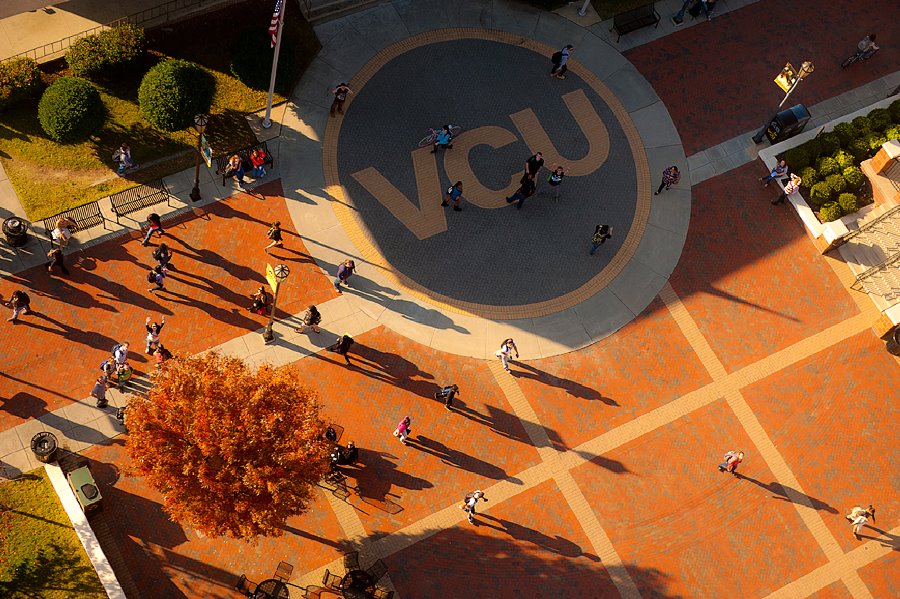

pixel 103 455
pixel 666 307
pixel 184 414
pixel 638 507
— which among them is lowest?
pixel 638 507

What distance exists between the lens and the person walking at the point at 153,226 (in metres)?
28.0

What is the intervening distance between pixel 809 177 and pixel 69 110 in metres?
26.9

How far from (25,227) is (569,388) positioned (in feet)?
61.9

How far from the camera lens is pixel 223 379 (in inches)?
871

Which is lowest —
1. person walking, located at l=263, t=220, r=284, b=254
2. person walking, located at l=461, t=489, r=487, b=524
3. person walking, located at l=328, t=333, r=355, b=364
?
person walking, located at l=461, t=489, r=487, b=524

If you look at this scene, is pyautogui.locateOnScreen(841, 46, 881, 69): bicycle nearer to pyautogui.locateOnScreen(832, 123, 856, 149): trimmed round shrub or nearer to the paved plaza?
the paved plaza

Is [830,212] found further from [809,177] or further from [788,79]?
[788,79]

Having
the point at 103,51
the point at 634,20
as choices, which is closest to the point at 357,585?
the point at 103,51

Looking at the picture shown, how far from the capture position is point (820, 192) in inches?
1252

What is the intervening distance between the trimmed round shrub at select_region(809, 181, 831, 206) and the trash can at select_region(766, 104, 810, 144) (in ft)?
8.15

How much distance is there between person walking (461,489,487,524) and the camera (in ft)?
85.3

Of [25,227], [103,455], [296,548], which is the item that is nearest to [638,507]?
[296,548]

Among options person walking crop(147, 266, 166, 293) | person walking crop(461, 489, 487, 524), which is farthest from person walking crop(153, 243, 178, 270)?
person walking crop(461, 489, 487, 524)

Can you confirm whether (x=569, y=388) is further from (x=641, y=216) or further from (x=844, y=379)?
(x=844, y=379)
